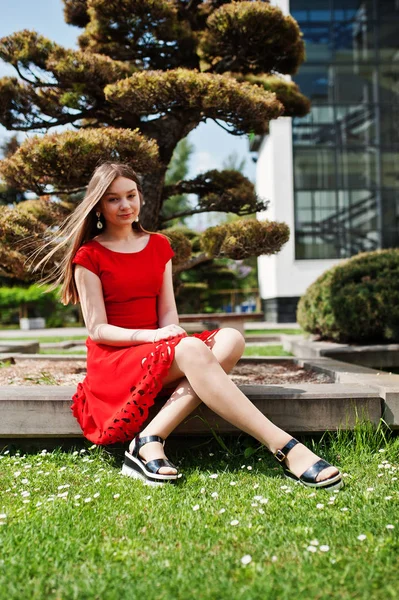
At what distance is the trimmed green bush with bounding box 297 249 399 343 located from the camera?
582cm

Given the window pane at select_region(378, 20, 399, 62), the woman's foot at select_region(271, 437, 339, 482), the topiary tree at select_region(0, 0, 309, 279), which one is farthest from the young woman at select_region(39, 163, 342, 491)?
the window pane at select_region(378, 20, 399, 62)

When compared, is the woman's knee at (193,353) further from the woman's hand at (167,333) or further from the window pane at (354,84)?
the window pane at (354,84)

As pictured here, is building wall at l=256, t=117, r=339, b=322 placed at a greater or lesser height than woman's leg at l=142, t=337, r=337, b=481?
greater

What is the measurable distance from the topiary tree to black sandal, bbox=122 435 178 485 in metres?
1.93

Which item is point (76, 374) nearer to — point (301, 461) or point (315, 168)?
point (301, 461)

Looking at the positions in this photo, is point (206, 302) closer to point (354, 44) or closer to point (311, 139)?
point (311, 139)

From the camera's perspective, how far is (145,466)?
7.99ft

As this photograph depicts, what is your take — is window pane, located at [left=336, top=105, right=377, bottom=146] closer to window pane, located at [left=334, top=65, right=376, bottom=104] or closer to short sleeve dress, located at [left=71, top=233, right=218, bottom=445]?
window pane, located at [left=334, top=65, right=376, bottom=104]

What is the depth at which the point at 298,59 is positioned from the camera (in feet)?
16.2

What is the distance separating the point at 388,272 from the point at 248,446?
3.80m

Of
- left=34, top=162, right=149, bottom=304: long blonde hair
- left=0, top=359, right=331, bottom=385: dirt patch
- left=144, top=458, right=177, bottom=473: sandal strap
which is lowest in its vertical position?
left=144, top=458, right=177, bottom=473: sandal strap

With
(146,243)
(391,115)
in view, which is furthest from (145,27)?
(391,115)

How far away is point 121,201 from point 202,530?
164 cm

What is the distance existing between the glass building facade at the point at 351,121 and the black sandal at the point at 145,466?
1384 centimetres
